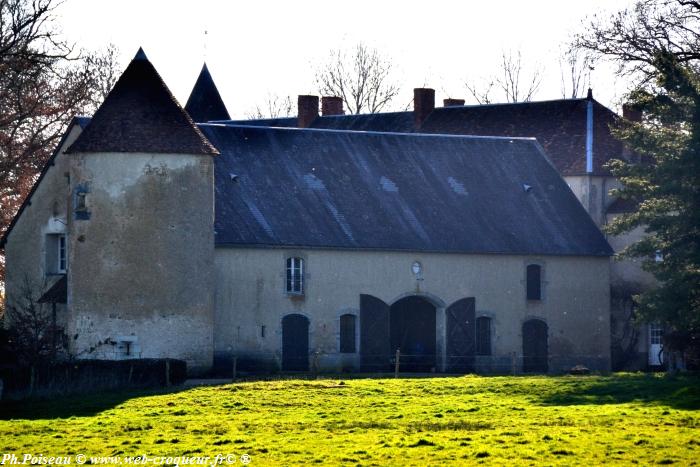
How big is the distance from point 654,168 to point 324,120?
25269mm

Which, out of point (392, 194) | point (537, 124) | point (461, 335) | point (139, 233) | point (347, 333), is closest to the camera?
point (139, 233)

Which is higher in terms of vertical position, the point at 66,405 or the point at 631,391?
the point at 631,391

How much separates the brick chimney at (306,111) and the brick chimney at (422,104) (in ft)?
13.6

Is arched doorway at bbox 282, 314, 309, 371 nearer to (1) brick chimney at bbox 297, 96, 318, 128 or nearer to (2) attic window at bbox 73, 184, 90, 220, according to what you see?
(2) attic window at bbox 73, 184, 90, 220

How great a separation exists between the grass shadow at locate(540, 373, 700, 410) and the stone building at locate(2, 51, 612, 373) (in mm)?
9131

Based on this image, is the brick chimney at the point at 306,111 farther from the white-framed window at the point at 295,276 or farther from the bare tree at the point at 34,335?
the bare tree at the point at 34,335

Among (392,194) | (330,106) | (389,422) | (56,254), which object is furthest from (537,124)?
(389,422)

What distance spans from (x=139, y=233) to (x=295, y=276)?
558cm

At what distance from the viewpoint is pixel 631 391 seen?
111 feet

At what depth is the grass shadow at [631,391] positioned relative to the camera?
31.7 m

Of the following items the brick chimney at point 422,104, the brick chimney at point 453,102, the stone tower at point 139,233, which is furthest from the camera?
the brick chimney at point 453,102

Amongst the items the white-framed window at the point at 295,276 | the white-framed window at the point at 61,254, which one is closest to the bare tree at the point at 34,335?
the white-framed window at the point at 61,254

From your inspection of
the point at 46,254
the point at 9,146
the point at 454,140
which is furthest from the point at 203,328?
the point at 454,140

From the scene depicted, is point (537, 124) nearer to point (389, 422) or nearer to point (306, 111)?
point (306, 111)
